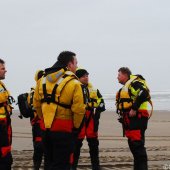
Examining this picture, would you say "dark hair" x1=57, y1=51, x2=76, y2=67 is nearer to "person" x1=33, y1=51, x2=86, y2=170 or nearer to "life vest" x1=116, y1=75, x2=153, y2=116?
"person" x1=33, y1=51, x2=86, y2=170

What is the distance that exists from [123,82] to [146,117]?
29.2 inches

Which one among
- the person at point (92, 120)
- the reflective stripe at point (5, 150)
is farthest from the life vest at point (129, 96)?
the reflective stripe at point (5, 150)

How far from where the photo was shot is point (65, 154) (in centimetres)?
518

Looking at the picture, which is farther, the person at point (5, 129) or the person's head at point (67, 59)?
the person at point (5, 129)

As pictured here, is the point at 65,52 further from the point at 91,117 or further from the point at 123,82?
the point at 91,117

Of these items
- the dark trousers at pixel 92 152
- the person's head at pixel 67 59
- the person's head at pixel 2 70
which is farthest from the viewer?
the dark trousers at pixel 92 152

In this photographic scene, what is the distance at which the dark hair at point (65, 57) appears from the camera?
5426 millimetres

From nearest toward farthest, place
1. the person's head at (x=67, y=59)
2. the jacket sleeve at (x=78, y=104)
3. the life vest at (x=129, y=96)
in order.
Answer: the jacket sleeve at (x=78, y=104) → the person's head at (x=67, y=59) → the life vest at (x=129, y=96)

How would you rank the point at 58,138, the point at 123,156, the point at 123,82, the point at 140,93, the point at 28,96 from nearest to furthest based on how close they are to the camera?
the point at 58,138, the point at 140,93, the point at 123,82, the point at 28,96, the point at 123,156

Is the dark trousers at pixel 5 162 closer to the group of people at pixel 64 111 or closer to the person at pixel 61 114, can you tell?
the group of people at pixel 64 111

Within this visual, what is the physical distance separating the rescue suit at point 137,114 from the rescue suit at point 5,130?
6.30 feet

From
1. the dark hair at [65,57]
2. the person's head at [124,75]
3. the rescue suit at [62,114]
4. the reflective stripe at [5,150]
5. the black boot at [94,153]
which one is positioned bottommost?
the black boot at [94,153]

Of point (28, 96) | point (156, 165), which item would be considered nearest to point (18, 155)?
point (28, 96)

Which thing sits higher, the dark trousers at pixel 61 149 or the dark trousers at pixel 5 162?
the dark trousers at pixel 61 149
